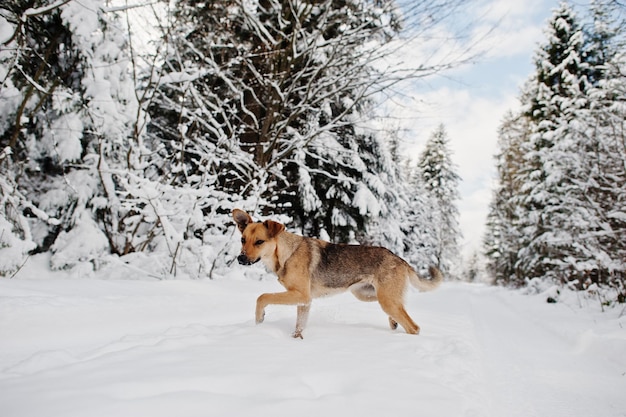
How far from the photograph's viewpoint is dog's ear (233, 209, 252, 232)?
4.40 m

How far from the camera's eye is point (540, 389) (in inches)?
110

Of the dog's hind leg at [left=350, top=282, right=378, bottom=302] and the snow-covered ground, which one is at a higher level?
the dog's hind leg at [left=350, top=282, right=378, bottom=302]

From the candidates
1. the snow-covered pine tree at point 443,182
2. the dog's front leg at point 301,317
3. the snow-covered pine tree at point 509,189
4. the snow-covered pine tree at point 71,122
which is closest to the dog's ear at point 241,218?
the dog's front leg at point 301,317

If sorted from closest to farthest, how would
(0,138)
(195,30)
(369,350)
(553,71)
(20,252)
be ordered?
(369,350) → (20,252) → (0,138) → (195,30) → (553,71)

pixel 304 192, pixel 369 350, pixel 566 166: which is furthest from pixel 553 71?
pixel 369 350

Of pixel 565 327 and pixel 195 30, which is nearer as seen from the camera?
pixel 565 327

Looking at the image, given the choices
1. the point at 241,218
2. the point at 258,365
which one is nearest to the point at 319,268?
the point at 241,218

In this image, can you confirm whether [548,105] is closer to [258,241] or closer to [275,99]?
[275,99]

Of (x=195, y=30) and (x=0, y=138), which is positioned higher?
(x=195, y=30)

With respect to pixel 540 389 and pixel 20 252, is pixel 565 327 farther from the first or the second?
pixel 20 252

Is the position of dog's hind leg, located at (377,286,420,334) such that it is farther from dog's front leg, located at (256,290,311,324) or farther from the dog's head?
the dog's head

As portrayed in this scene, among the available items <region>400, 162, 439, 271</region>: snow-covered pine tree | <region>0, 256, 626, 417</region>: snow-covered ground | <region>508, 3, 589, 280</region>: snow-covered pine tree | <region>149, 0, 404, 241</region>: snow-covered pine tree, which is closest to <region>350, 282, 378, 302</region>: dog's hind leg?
<region>0, 256, 626, 417</region>: snow-covered ground

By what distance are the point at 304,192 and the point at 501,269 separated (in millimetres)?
28881

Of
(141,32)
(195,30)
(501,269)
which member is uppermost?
(195,30)
